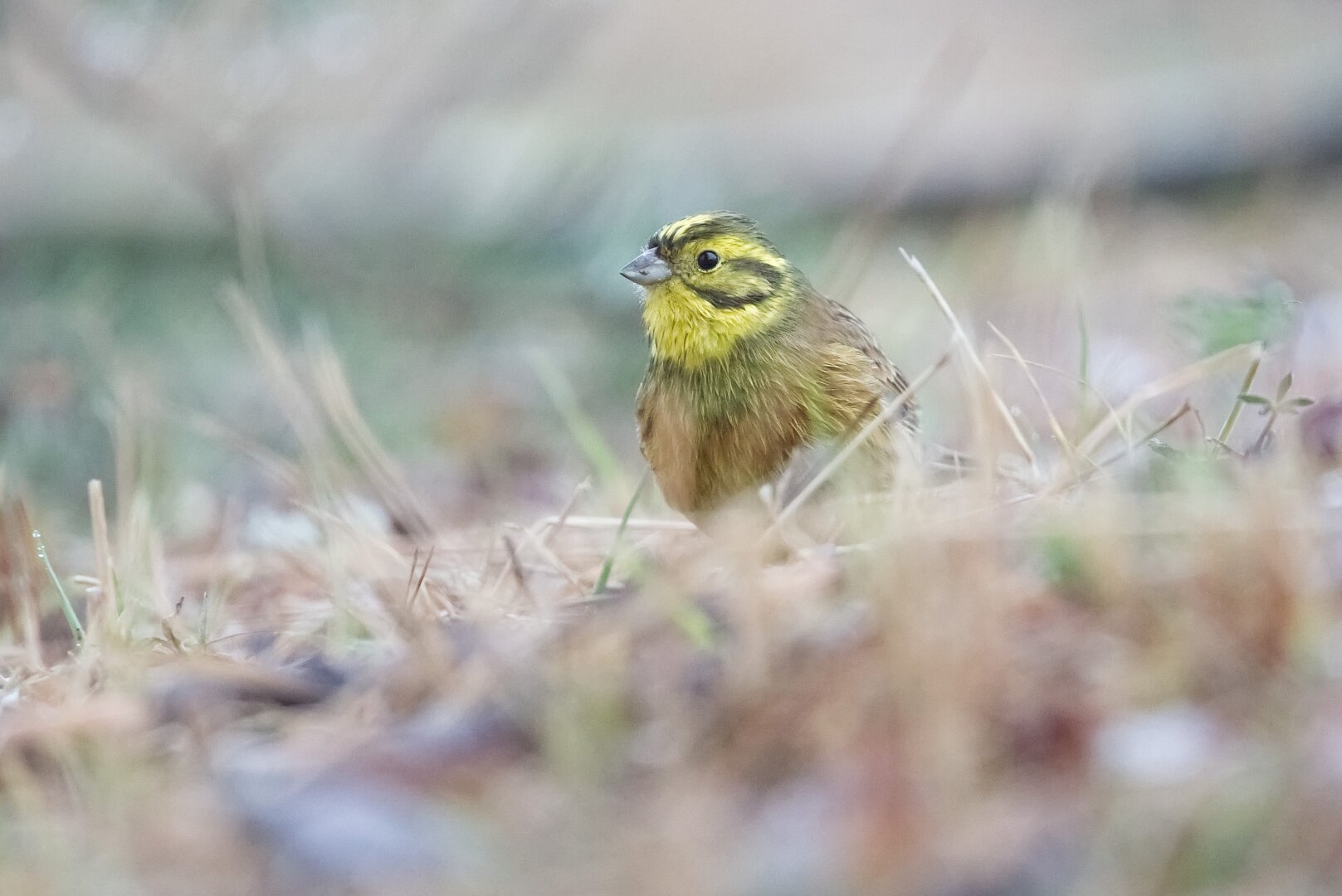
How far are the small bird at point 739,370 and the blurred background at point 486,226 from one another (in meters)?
0.41

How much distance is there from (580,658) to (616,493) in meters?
1.57

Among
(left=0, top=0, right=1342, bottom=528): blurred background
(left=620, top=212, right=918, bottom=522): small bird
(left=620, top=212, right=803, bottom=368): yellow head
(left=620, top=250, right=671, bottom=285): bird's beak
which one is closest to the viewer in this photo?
(left=620, top=212, right=918, bottom=522): small bird

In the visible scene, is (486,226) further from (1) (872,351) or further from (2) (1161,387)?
(2) (1161,387)

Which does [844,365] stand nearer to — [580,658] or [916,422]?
[916,422]

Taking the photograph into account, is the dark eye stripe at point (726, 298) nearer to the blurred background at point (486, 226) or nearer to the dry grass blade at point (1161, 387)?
the blurred background at point (486, 226)

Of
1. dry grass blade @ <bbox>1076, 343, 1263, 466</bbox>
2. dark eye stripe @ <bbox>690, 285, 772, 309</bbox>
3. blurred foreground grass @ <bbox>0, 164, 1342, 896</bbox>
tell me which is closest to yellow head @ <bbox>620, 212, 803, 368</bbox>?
dark eye stripe @ <bbox>690, 285, 772, 309</bbox>

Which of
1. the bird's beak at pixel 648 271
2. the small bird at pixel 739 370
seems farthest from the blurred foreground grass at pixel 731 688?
the bird's beak at pixel 648 271

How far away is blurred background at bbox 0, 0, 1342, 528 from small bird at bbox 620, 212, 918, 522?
41cm

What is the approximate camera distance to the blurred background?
177 inches

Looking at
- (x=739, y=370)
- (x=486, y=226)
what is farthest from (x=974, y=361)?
(x=486, y=226)

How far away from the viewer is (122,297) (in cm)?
464

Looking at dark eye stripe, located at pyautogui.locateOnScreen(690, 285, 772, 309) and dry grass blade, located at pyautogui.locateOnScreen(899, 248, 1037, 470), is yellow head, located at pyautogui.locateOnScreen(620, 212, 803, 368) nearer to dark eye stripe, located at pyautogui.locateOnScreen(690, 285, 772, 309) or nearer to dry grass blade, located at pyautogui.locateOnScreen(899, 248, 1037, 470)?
dark eye stripe, located at pyautogui.locateOnScreen(690, 285, 772, 309)

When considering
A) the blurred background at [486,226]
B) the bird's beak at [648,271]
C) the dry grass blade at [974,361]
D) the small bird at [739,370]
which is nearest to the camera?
the dry grass blade at [974,361]

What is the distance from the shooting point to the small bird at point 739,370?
3031 millimetres
